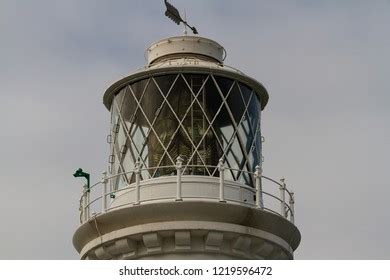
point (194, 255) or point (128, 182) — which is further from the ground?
point (128, 182)

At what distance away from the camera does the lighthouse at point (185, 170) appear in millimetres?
23594

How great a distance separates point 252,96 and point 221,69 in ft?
2.91

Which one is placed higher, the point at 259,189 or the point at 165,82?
the point at 165,82

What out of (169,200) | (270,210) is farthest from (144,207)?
(270,210)

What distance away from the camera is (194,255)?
2359 cm

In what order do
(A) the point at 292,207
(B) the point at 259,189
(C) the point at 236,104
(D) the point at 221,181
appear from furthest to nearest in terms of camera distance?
(C) the point at 236,104 < (A) the point at 292,207 < (B) the point at 259,189 < (D) the point at 221,181

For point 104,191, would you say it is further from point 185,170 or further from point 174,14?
point 174,14

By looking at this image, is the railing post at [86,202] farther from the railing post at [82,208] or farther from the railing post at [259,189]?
the railing post at [259,189]

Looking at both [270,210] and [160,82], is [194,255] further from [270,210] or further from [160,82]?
[160,82]

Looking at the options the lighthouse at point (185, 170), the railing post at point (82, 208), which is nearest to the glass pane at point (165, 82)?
the lighthouse at point (185, 170)

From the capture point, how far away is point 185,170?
24.2 meters

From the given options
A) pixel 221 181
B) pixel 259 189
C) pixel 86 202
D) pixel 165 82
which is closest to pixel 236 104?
pixel 165 82
